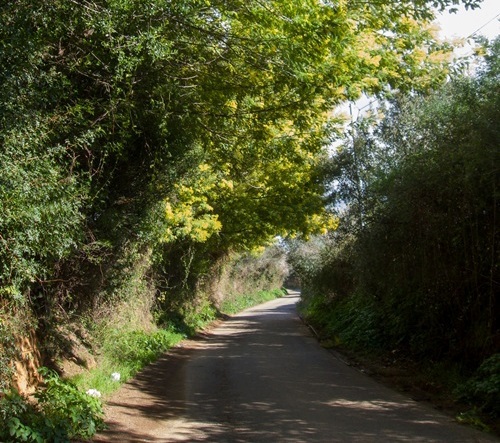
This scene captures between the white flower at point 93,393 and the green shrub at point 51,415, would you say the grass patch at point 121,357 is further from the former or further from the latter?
the green shrub at point 51,415

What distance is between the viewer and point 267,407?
9977 mm

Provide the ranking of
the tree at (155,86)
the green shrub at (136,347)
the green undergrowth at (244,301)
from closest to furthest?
the tree at (155,86) < the green shrub at (136,347) < the green undergrowth at (244,301)

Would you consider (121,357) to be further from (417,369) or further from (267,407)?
(417,369)

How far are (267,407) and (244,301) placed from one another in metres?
41.0

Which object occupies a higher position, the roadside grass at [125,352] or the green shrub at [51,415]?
the green shrub at [51,415]

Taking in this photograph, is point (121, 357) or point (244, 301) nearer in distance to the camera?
point (121, 357)

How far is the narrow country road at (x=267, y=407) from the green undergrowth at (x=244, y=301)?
24.7 metres

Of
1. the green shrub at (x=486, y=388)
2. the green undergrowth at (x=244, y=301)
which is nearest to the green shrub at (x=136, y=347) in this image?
the green shrub at (x=486, y=388)

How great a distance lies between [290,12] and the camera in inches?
328

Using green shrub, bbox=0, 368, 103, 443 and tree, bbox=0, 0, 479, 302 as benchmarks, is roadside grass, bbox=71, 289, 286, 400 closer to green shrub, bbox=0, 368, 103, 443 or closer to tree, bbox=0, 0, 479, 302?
green shrub, bbox=0, 368, 103, 443

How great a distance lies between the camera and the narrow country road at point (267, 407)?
8180 mm

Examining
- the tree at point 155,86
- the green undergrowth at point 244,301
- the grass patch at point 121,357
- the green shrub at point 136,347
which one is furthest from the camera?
the green undergrowth at point 244,301

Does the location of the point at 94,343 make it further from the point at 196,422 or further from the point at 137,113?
the point at 137,113

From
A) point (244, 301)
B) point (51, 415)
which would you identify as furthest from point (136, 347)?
point (244, 301)
